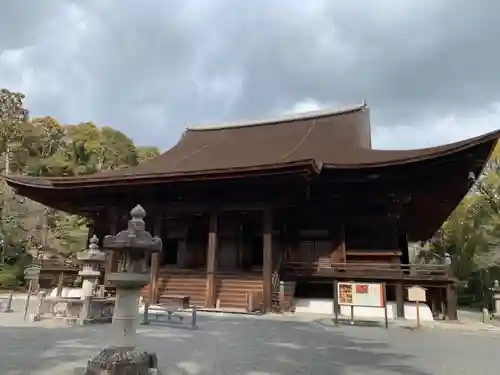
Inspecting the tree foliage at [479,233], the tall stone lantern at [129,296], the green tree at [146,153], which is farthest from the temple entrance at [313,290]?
the green tree at [146,153]

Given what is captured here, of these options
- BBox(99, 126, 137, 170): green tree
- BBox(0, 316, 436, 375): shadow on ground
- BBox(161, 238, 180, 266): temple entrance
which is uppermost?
BBox(99, 126, 137, 170): green tree

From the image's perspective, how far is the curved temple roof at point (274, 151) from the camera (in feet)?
41.8

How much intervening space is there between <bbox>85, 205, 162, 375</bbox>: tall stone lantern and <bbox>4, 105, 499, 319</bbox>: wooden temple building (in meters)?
8.10

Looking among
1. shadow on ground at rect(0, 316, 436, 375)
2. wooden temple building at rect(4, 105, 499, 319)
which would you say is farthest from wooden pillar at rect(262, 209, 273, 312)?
Result: shadow on ground at rect(0, 316, 436, 375)

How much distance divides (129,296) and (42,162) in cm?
4181

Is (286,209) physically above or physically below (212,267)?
above

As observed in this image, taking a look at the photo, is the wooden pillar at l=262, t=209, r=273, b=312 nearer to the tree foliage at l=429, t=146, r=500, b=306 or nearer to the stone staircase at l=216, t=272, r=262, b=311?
the stone staircase at l=216, t=272, r=262, b=311

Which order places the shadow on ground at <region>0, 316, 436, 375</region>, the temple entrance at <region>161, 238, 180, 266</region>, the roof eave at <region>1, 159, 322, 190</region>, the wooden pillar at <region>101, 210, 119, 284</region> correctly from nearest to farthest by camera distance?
the shadow on ground at <region>0, 316, 436, 375</region> < the roof eave at <region>1, 159, 322, 190</region> < the wooden pillar at <region>101, 210, 119, 284</region> < the temple entrance at <region>161, 238, 180, 266</region>

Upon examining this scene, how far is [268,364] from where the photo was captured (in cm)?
524

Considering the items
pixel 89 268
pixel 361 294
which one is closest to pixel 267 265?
pixel 361 294

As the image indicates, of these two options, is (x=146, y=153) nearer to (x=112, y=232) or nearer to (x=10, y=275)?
(x=10, y=275)

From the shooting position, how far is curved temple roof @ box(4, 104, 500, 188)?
12.8m

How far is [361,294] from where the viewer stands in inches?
407

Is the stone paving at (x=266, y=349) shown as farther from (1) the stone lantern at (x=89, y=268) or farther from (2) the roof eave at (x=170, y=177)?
(2) the roof eave at (x=170, y=177)
